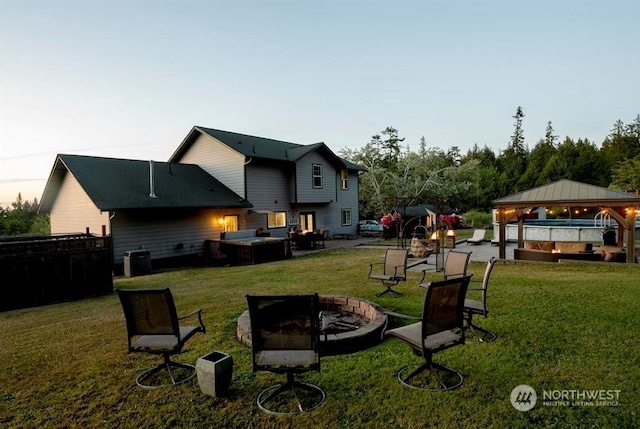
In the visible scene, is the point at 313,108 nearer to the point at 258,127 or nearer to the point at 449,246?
the point at 258,127

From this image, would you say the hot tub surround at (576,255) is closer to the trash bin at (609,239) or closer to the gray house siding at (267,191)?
the trash bin at (609,239)

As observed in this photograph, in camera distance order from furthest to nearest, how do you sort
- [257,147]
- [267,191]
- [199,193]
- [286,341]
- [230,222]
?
1. [257,147]
2. [267,191]
3. [230,222]
4. [199,193]
5. [286,341]

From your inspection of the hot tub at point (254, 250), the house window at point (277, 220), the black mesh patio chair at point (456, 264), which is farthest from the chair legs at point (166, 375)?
the house window at point (277, 220)

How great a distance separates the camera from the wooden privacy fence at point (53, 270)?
318 inches

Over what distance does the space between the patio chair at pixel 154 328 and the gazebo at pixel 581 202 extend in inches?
460

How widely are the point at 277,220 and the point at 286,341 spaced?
17.8 m

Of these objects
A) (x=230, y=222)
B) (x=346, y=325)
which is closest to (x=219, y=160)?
(x=230, y=222)

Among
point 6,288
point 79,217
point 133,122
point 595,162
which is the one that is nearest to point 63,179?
point 79,217

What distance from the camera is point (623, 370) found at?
373 cm

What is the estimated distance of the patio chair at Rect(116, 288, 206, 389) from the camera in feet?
11.8

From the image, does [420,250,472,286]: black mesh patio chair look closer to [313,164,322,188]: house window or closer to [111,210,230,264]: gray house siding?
[111,210,230,264]: gray house siding

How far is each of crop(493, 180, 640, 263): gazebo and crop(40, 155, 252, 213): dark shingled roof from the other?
12.0 metres

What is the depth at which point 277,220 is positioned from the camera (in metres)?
20.9

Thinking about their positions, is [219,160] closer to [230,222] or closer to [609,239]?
[230,222]
